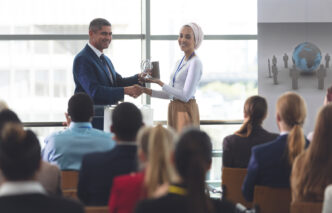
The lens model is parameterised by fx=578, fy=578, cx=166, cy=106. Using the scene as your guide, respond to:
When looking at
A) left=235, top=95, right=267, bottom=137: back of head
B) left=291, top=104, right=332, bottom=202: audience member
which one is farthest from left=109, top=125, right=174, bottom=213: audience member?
left=235, top=95, right=267, bottom=137: back of head

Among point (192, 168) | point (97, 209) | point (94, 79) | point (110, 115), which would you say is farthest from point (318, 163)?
point (94, 79)

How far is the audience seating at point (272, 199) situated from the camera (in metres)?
3.14

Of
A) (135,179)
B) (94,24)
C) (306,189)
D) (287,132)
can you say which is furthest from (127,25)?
(135,179)

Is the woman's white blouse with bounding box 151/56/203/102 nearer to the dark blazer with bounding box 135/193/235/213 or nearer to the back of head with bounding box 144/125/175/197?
the back of head with bounding box 144/125/175/197

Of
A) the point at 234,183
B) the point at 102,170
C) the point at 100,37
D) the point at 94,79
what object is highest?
the point at 100,37

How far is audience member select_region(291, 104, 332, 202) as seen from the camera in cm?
285

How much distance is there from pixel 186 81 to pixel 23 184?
3.66 meters

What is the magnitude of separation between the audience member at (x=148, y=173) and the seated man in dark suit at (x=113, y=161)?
1.42ft

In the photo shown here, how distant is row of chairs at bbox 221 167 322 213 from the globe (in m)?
2.34

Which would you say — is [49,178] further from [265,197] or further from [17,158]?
[265,197]

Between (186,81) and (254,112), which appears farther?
(186,81)

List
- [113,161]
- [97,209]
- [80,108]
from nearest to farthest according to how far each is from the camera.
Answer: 1. [97,209]
2. [113,161]
3. [80,108]

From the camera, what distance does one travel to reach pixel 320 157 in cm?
286

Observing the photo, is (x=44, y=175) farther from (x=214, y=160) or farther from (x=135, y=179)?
(x=214, y=160)
